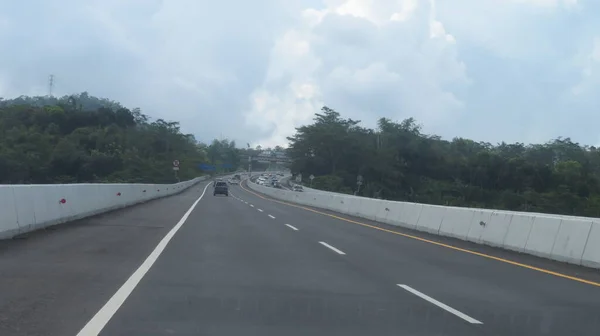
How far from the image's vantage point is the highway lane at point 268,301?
7758 mm

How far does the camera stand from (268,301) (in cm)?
929

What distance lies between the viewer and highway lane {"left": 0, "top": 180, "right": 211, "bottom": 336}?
25.2ft

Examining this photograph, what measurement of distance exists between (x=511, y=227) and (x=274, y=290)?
10371 millimetres

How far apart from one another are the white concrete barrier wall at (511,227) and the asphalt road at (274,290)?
54cm

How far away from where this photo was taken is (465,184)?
264ft

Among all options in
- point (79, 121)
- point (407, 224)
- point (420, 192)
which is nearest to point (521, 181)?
point (420, 192)

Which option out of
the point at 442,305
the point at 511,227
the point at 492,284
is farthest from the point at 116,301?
the point at 511,227

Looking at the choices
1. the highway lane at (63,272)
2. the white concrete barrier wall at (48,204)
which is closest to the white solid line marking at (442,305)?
the highway lane at (63,272)

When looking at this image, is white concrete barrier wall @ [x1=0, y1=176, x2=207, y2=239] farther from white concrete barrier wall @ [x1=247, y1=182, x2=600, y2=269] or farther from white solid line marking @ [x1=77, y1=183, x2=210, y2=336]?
white solid line marking @ [x1=77, y1=183, x2=210, y2=336]

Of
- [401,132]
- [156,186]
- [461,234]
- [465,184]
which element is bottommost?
[156,186]

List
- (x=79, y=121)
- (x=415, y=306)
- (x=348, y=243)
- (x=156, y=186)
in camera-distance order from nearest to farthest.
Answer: (x=415, y=306)
(x=348, y=243)
(x=156, y=186)
(x=79, y=121)

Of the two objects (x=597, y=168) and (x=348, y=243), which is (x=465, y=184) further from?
(x=348, y=243)

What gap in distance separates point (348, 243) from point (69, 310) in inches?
433

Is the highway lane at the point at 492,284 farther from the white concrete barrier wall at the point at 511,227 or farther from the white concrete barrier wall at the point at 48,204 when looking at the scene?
the white concrete barrier wall at the point at 48,204
